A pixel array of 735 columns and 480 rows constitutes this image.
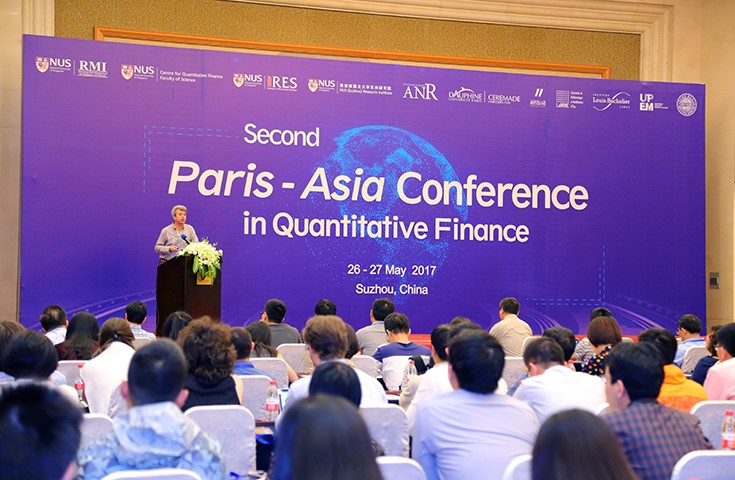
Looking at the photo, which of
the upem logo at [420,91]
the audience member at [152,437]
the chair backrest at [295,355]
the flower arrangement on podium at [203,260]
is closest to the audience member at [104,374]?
the chair backrest at [295,355]

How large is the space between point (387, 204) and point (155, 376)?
838cm

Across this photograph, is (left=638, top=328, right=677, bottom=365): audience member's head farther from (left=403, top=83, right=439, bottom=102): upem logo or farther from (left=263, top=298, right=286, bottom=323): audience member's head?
(left=403, top=83, right=439, bottom=102): upem logo

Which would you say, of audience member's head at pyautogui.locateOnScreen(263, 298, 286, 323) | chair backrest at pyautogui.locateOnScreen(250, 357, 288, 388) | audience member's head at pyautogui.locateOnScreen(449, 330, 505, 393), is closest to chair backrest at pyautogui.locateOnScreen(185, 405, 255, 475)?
audience member's head at pyautogui.locateOnScreen(449, 330, 505, 393)

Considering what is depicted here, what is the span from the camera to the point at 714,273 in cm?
1275

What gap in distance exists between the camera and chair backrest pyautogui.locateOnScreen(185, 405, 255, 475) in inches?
137

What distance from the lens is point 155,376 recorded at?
103 inches

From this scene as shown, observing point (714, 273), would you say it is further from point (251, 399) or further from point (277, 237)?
point (251, 399)

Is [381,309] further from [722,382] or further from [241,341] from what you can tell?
[722,382]

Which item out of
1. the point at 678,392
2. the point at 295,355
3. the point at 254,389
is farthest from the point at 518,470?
the point at 295,355

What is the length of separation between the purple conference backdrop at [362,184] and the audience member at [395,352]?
4.04m

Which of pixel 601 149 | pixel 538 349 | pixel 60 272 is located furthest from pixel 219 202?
pixel 538 349

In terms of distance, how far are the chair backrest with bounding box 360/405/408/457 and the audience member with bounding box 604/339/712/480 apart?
0.92 meters

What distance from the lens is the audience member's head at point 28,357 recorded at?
12.0 feet

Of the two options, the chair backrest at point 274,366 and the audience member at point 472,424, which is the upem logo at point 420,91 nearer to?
the chair backrest at point 274,366
